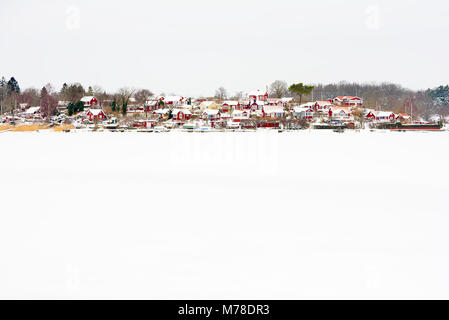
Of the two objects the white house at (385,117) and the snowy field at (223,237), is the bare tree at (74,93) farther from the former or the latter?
the snowy field at (223,237)

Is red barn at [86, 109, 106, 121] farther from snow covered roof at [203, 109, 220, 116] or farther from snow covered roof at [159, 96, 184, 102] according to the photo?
snow covered roof at [203, 109, 220, 116]

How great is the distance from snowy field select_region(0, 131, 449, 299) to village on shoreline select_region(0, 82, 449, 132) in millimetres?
33354

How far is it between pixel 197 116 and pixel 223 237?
42296mm

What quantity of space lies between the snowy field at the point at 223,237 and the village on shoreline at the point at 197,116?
A: 33.4 m

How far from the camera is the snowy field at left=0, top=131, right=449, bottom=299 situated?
3.65 meters

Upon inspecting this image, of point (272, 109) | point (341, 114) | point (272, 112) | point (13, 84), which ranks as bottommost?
point (341, 114)

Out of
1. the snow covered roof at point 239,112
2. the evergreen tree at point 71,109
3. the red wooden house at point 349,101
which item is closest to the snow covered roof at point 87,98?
the evergreen tree at point 71,109

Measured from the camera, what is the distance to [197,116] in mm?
46750

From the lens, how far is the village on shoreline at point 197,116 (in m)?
43.0

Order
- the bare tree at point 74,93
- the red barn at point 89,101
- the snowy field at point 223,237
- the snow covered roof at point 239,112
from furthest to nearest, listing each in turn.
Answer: the bare tree at point 74,93 → the red barn at point 89,101 → the snow covered roof at point 239,112 → the snowy field at point 223,237

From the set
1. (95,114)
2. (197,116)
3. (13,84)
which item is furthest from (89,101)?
(13,84)

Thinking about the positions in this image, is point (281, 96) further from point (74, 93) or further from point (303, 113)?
point (74, 93)

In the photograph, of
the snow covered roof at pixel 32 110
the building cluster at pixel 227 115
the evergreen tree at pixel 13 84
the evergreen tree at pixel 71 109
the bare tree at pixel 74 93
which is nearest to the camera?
the building cluster at pixel 227 115
